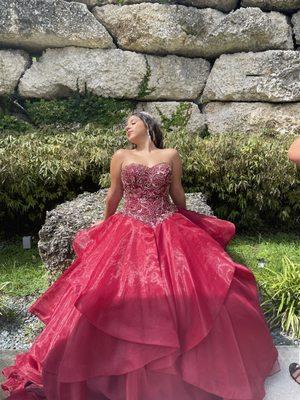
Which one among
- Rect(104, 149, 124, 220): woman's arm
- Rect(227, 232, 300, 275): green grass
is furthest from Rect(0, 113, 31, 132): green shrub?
Rect(104, 149, 124, 220): woman's arm

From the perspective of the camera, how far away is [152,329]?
2.33m

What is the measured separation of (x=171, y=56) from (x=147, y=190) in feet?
19.2

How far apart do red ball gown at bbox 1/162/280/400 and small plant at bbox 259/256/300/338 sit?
781 mm

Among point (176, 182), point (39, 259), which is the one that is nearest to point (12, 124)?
point (39, 259)

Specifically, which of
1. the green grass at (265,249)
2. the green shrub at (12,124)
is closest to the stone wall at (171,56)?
the green shrub at (12,124)

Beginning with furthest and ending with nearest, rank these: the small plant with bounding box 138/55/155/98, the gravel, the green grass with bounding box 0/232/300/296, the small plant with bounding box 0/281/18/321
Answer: the small plant with bounding box 138/55/155/98
the green grass with bounding box 0/232/300/296
the small plant with bounding box 0/281/18/321
the gravel

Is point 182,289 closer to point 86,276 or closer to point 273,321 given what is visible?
point 86,276

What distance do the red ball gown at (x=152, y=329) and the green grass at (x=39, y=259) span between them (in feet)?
5.65

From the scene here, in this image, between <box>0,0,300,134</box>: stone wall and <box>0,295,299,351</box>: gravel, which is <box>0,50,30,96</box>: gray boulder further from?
<box>0,295,299,351</box>: gravel

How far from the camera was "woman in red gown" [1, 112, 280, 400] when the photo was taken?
2.30 metres

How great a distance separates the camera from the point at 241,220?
231 inches

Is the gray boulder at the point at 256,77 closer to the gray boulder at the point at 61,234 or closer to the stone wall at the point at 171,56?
the stone wall at the point at 171,56

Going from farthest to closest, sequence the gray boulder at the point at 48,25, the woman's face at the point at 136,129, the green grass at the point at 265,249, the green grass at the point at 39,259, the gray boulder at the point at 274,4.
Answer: the gray boulder at the point at 274,4
the gray boulder at the point at 48,25
the green grass at the point at 265,249
the green grass at the point at 39,259
the woman's face at the point at 136,129

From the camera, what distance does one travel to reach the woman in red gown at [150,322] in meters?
2.30
